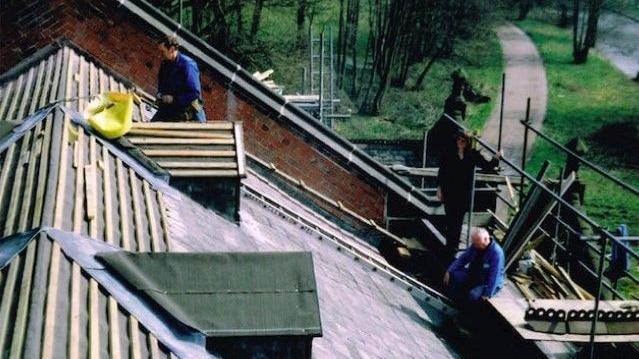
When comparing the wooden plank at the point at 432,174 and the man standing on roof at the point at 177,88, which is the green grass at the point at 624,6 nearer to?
the wooden plank at the point at 432,174

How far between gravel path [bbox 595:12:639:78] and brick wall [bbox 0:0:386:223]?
3394 centimetres

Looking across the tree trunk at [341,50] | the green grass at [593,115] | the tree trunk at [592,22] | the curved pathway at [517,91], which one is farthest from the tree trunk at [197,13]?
the tree trunk at [592,22]

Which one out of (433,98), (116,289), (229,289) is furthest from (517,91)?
(116,289)

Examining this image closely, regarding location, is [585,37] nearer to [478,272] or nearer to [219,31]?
[219,31]

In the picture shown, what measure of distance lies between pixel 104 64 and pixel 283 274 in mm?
7899

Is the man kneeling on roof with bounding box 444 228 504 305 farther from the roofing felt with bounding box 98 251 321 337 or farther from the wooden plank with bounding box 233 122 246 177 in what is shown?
the roofing felt with bounding box 98 251 321 337

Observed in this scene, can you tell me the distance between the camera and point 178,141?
369 inches

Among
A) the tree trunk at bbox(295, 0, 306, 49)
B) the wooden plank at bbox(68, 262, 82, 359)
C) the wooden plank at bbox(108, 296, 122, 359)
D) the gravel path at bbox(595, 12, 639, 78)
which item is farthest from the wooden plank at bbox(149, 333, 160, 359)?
the gravel path at bbox(595, 12, 639, 78)

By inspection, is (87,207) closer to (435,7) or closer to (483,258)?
(483,258)

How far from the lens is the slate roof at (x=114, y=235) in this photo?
541cm

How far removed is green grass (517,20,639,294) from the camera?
28281 mm

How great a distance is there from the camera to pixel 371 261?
11438 millimetres

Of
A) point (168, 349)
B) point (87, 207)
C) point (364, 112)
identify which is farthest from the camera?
point (364, 112)

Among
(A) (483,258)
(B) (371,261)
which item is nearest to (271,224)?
(B) (371,261)
